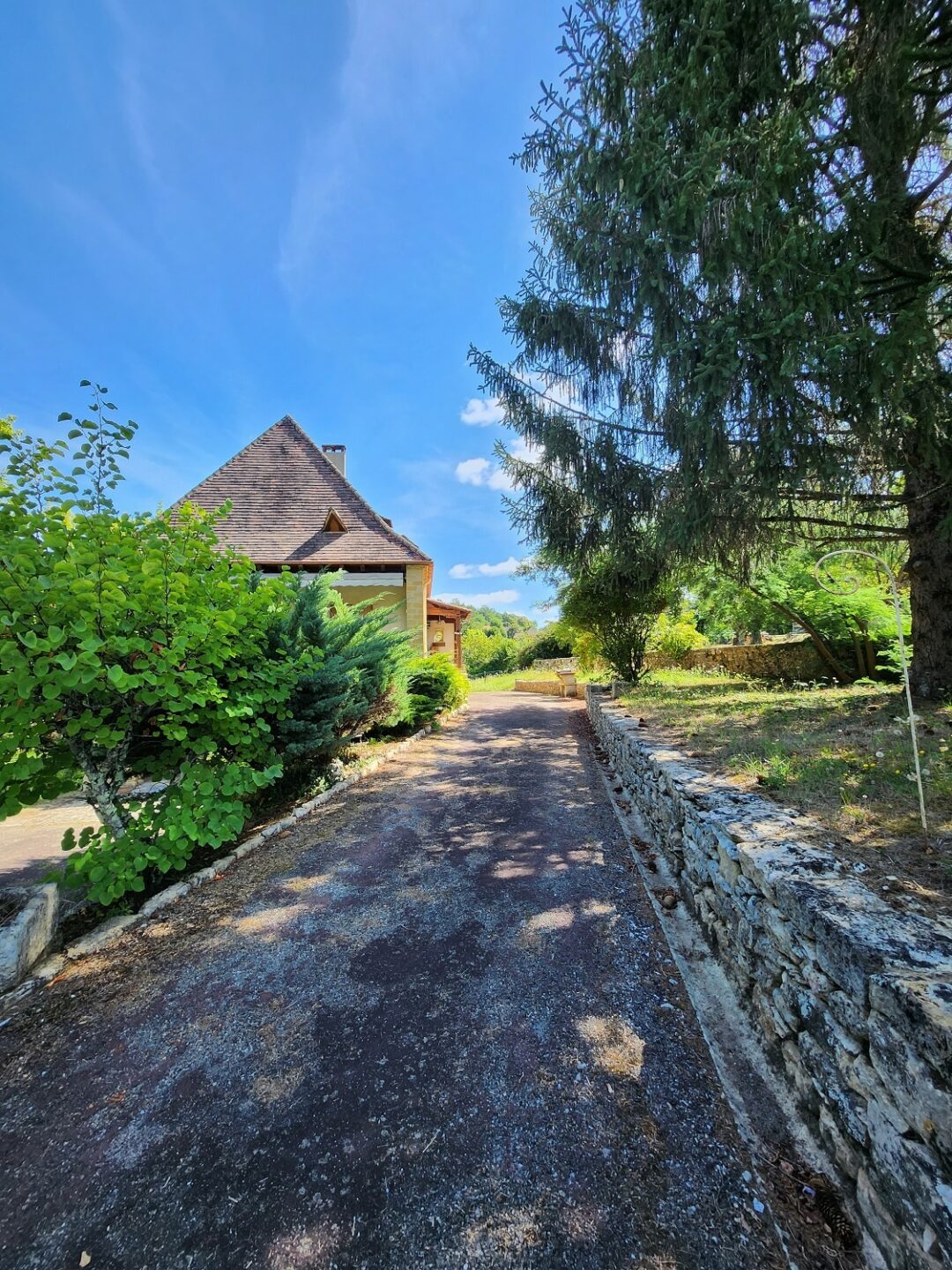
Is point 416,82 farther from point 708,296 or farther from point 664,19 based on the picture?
point 708,296

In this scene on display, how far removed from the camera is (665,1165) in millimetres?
1514

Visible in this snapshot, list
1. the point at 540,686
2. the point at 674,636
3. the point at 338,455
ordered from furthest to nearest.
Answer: the point at 540,686
the point at 674,636
the point at 338,455

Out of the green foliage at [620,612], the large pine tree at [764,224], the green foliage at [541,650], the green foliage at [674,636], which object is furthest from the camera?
the green foliage at [541,650]

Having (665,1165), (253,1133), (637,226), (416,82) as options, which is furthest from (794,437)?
(416,82)

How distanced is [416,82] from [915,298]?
23.4 ft

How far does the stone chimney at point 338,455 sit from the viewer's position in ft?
45.9

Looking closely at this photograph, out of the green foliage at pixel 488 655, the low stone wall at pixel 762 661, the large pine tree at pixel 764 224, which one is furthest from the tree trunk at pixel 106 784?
the green foliage at pixel 488 655

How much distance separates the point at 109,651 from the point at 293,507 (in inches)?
390

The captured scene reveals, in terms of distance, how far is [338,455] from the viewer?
46.3ft

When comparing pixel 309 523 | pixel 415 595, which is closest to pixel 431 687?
pixel 415 595

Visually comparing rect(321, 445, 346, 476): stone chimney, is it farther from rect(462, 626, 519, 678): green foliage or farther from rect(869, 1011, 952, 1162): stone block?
rect(462, 626, 519, 678): green foliage

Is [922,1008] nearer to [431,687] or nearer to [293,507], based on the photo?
[431,687]

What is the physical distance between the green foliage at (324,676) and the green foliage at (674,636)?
10.0 metres

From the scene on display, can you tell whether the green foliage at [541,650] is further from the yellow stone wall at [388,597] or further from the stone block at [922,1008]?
the stone block at [922,1008]
